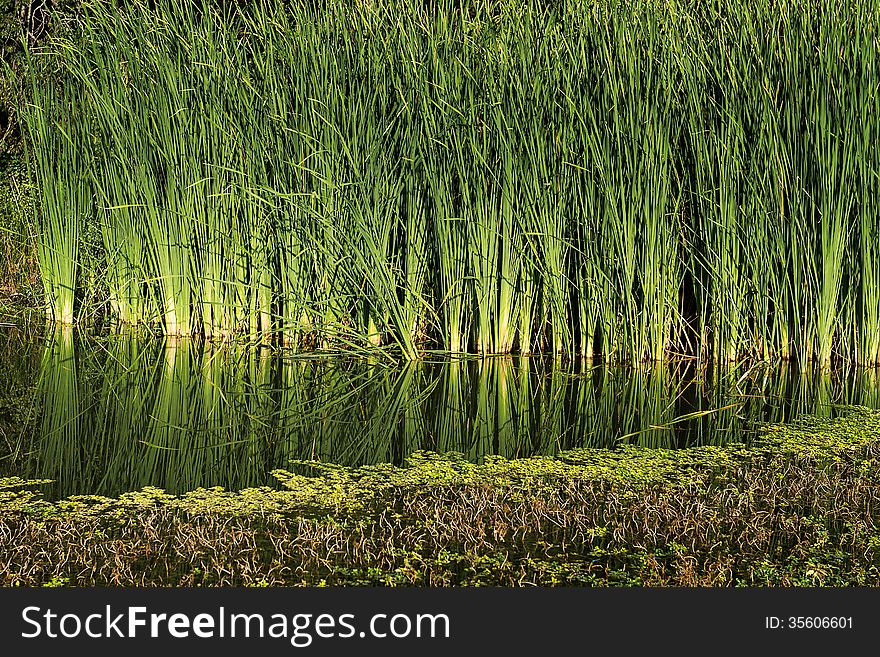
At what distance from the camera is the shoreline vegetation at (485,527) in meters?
2.13

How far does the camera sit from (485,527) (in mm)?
2381

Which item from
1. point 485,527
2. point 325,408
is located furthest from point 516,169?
point 485,527

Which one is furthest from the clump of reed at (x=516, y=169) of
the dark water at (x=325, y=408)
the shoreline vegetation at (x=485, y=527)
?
the shoreline vegetation at (x=485, y=527)

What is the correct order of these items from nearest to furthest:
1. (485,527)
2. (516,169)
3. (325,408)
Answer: (485,527), (325,408), (516,169)

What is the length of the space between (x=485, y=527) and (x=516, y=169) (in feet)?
6.46

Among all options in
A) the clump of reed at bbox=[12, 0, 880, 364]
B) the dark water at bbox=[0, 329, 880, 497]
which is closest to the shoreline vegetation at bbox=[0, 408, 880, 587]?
the dark water at bbox=[0, 329, 880, 497]

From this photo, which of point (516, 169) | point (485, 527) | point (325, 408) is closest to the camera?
point (485, 527)

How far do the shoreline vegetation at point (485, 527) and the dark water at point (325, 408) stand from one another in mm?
189

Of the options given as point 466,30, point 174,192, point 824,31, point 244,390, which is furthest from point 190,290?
point 824,31

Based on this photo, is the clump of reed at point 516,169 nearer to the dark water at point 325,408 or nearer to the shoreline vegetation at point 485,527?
the dark water at point 325,408

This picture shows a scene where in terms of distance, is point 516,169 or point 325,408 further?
point 516,169

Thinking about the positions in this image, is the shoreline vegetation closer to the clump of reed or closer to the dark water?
the dark water

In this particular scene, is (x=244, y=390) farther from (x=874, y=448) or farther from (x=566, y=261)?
(x=874, y=448)

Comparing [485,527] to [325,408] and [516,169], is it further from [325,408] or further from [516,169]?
[516,169]
